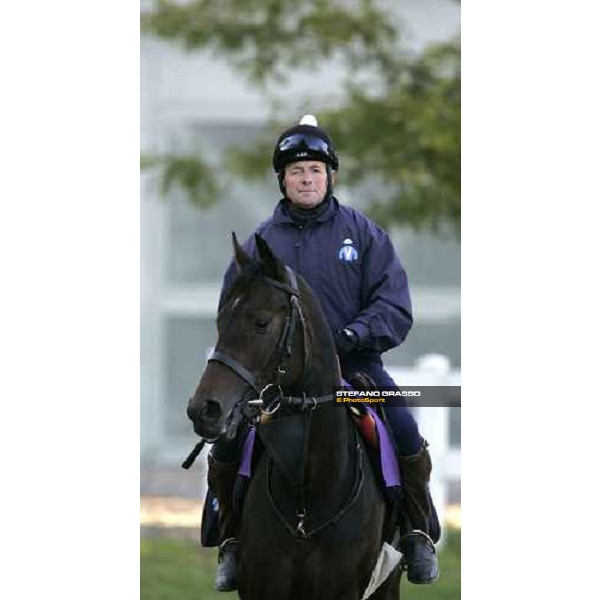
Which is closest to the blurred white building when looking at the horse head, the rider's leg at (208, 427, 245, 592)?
the rider's leg at (208, 427, 245, 592)

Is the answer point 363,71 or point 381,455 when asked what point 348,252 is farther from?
point 363,71

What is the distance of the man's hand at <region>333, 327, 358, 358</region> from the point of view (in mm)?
6719

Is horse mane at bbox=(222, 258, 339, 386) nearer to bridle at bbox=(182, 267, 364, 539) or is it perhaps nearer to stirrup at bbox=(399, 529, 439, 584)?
bridle at bbox=(182, 267, 364, 539)

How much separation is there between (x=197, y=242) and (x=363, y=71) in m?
3.90

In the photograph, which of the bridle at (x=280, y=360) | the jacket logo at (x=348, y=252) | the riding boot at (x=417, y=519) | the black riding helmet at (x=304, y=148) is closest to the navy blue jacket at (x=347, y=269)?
the jacket logo at (x=348, y=252)

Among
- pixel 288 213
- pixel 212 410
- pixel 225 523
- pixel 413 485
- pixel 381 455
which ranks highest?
pixel 288 213

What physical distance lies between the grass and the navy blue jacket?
3.28m

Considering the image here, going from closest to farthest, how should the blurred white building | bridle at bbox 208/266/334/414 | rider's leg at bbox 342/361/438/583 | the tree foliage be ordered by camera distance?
bridle at bbox 208/266/334/414 → rider's leg at bbox 342/361/438/583 → the tree foliage → the blurred white building

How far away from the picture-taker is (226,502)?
23.0 ft

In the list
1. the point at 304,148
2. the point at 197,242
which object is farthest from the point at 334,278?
the point at 197,242

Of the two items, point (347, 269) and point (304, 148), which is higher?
point (304, 148)
